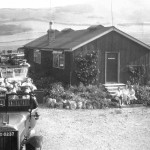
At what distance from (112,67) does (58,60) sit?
4.29 meters

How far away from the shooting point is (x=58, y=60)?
25.9m

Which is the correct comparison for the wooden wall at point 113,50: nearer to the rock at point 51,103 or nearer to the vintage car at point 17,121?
the rock at point 51,103

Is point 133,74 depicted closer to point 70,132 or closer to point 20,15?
point 70,132

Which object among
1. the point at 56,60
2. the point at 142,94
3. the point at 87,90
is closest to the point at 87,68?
the point at 87,90

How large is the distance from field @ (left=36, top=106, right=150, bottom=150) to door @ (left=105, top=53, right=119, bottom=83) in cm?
513

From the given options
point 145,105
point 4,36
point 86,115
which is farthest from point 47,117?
point 4,36

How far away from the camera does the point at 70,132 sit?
13898 millimetres

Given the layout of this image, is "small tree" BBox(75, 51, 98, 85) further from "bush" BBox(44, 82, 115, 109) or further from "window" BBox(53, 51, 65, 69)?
"window" BBox(53, 51, 65, 69)

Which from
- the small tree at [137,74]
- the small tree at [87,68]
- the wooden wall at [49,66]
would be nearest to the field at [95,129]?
the small tree at [87,68]

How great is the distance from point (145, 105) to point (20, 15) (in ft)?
297

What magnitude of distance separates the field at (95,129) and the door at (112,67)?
16.8 ft

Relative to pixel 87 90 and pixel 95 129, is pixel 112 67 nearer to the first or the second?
pixel 87 90

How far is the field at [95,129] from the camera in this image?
12070 millimetres

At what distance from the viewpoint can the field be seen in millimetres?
12070
